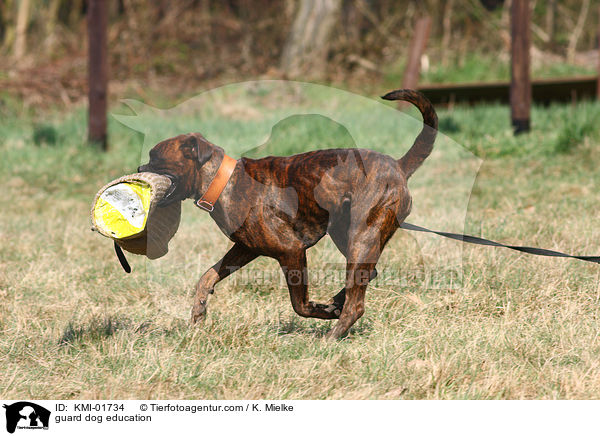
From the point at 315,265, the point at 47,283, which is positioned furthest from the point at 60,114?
the point at 315,265

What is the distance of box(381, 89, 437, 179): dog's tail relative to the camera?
293 cm

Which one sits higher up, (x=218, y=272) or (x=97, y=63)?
(x=97, y=63)

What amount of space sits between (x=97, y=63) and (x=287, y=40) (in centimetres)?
668

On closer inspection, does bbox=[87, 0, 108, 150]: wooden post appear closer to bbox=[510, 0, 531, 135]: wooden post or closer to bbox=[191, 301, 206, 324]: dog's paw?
bbox=[510, 0, 531, 135]: wooden post

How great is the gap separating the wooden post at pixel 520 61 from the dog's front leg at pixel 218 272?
542cm

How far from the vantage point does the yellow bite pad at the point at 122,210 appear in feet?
9.14

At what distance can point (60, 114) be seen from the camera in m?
10.2

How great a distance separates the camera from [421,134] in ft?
9.81

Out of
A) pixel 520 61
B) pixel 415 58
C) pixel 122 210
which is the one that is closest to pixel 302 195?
pixel 122 210

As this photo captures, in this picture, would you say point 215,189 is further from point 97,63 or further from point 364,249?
point 97,63

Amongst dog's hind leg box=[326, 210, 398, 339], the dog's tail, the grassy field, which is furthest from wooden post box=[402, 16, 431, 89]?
dog's hind leg box=[326, 210, 398, 339]
